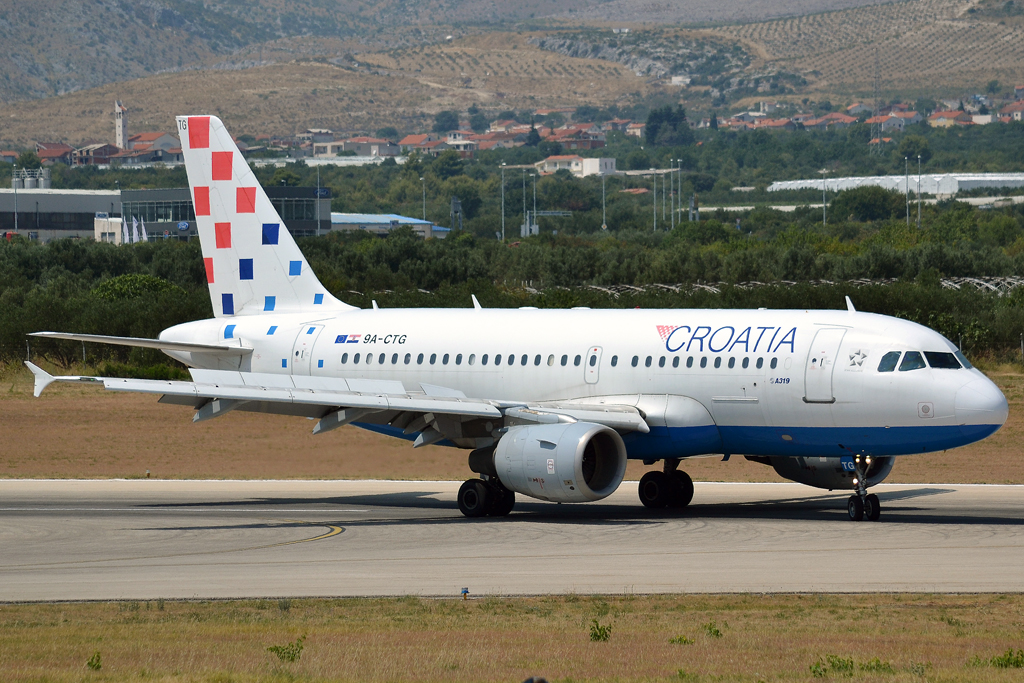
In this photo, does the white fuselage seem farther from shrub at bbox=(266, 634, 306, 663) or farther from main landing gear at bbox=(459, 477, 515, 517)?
shrub at bbox=(266, 634, 306, 663)

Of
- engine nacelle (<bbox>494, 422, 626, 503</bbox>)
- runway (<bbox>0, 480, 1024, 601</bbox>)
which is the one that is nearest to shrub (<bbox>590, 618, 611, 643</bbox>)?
runway (<bbox>0, 480, 1024, 601</bbox>)

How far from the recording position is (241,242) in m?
42.0

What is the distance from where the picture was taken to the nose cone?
3044 cm

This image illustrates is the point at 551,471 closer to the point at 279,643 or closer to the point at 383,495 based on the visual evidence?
the point at 383,495

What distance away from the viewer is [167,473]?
45.2 m

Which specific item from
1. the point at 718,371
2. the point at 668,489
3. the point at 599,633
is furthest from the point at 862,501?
the point at 599,633

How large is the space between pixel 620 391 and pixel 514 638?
50.5ft

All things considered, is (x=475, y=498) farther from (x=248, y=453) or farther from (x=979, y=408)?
(x=248, y=453)

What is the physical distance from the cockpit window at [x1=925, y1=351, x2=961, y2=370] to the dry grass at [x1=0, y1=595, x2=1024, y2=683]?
31.3ft

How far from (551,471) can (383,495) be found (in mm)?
9878

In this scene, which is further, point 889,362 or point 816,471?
point 816,471

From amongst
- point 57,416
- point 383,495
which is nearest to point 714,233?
point 57,416

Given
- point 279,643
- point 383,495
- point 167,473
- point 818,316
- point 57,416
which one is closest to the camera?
point 279,643

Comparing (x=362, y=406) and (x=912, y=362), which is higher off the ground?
(x=912, y=362)
